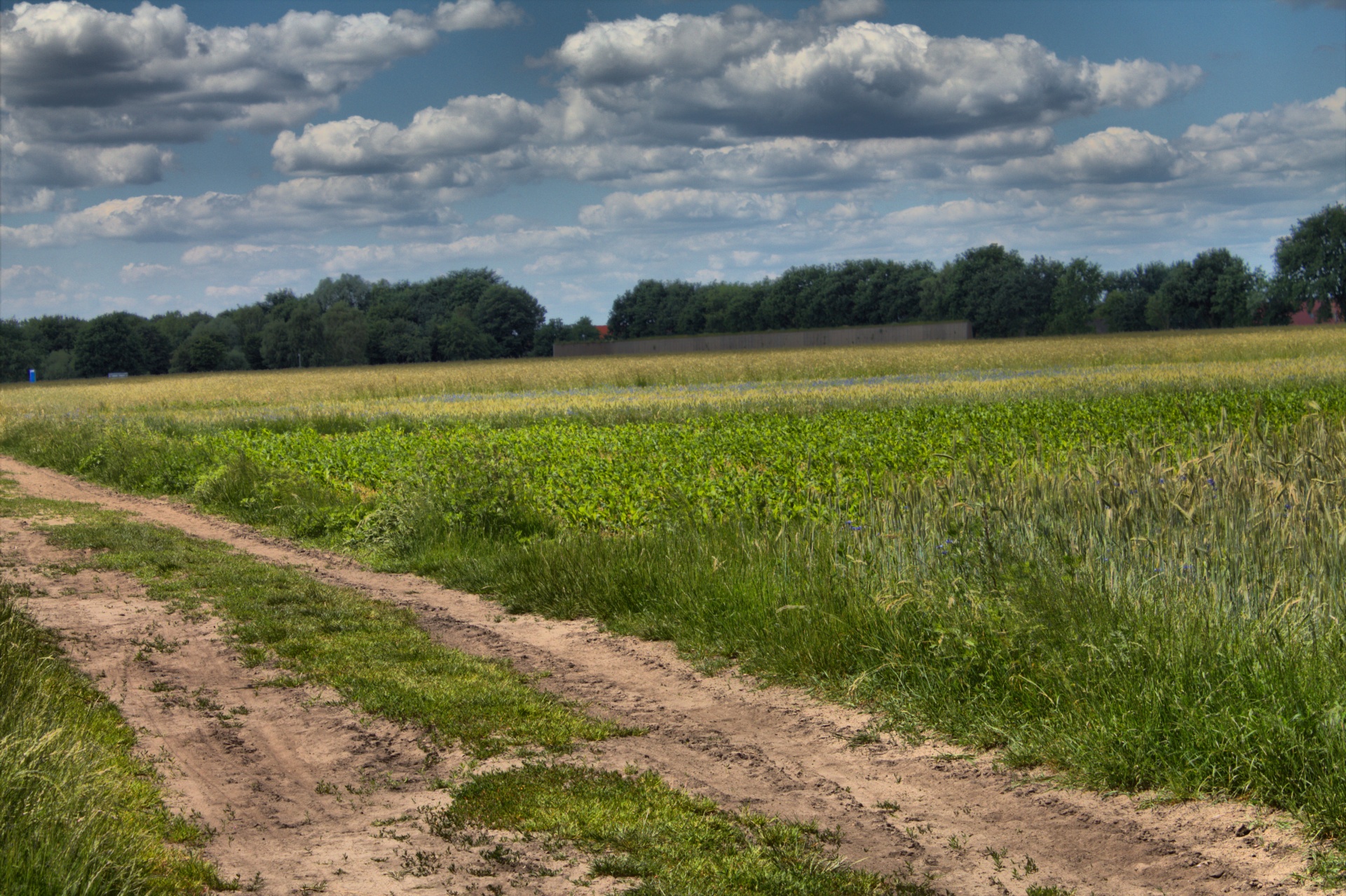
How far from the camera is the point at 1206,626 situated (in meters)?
5.59

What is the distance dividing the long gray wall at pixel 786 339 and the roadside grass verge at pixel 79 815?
76252 millimetres

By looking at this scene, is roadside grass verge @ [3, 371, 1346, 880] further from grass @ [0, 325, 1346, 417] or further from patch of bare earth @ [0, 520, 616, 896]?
grass @ [0, 325, 1346, 417]

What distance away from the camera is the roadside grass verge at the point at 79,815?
152 inches

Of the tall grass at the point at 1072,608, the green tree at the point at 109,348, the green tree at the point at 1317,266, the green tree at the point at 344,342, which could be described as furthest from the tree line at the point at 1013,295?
the tall grass at the point at 1072,608

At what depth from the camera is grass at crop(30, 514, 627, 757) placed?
20.2ft

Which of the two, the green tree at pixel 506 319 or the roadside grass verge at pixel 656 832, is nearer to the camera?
the roadside grass verge at pixel 656 832

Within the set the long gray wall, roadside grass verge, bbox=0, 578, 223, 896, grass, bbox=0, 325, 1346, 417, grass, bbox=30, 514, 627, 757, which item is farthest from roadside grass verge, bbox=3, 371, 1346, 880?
the long gray wall

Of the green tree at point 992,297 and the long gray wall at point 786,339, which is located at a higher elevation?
the green tree at point 992,297

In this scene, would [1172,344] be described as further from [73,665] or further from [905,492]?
[73,665]

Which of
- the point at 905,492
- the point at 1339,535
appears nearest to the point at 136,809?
the point at 905,492

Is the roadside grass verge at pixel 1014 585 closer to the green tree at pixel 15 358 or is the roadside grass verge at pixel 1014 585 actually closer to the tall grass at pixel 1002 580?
the tall grass at pixel 1002 580

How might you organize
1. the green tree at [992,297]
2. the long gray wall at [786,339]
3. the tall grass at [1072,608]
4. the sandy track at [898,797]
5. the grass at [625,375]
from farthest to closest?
the green tree at [992,297]
the long gray wall at [786,339]
the grass at [625,375]
the tall grass at [1072,608]
the sandy track at [898,797]

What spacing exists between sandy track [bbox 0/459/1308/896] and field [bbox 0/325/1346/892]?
0.20 meters

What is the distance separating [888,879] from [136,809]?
3.24 metres
